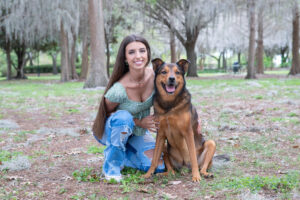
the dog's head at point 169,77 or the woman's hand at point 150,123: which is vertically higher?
the dog's head at point 169,77

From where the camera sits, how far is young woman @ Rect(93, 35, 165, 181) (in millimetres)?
3418

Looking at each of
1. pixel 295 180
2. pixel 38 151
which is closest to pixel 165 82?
pixel 295 180

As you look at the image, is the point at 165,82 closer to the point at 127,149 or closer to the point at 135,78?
the point at 135,78

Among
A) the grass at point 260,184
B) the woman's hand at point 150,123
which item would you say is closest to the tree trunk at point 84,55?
the woman's hand at point 150,123

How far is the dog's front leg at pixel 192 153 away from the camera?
3.31 meters

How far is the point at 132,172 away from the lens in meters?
3.77

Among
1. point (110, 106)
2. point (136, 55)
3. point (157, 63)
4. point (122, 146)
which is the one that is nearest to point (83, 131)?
point (110, 106)

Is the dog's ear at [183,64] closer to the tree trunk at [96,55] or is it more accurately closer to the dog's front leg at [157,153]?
the dog's front leg at [157,153]

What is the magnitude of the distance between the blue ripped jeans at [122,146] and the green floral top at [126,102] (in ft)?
0.44

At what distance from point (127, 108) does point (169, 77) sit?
0.71 m

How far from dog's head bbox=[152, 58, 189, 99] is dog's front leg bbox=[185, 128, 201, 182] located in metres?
0.47

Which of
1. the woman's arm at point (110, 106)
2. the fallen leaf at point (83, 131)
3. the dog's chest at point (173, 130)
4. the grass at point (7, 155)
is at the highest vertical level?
the woman's arm at point (110, 106)

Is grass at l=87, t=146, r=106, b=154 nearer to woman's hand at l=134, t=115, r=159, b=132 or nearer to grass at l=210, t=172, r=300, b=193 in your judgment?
woman's hand at l=134, t=115, r=159, b=132

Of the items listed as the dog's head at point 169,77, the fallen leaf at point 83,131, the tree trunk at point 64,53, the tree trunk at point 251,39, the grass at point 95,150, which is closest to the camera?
the dog's head at point 169,77
